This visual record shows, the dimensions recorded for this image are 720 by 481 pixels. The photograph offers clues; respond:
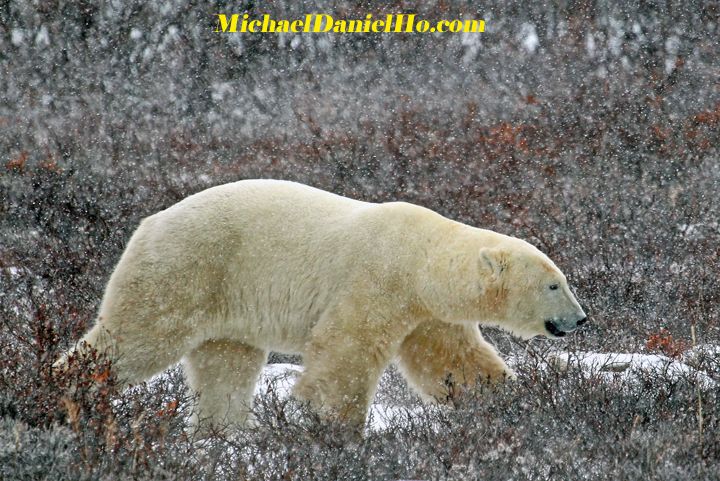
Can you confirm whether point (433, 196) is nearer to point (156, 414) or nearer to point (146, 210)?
point (146, 210)

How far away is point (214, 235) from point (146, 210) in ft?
10.4

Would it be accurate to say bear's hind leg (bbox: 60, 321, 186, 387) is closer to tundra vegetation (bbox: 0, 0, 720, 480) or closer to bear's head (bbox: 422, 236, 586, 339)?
tundra vegetation (bbox: 0, 0, 720, 480)

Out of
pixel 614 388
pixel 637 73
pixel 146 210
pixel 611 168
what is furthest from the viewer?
pixel 637 73

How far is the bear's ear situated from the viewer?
11.6 feet

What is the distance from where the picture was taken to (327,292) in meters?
3.63

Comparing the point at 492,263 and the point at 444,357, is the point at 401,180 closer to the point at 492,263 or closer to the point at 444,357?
the point at 444,357

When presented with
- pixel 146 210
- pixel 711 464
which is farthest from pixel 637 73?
pixel 711 464

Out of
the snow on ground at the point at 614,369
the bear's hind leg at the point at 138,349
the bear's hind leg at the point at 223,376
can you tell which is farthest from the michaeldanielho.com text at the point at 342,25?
the bear's hind leg at the point at 138,349

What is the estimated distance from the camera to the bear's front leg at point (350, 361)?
3438 millimetres

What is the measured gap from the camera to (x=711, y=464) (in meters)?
2.66

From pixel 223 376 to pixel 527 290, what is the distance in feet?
4.41

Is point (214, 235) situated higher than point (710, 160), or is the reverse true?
point (214, 235)

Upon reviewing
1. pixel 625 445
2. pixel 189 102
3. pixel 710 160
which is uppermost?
pixel 625 445

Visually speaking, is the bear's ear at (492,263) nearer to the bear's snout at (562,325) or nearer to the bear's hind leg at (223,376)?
the bear's snout at (562,325)
